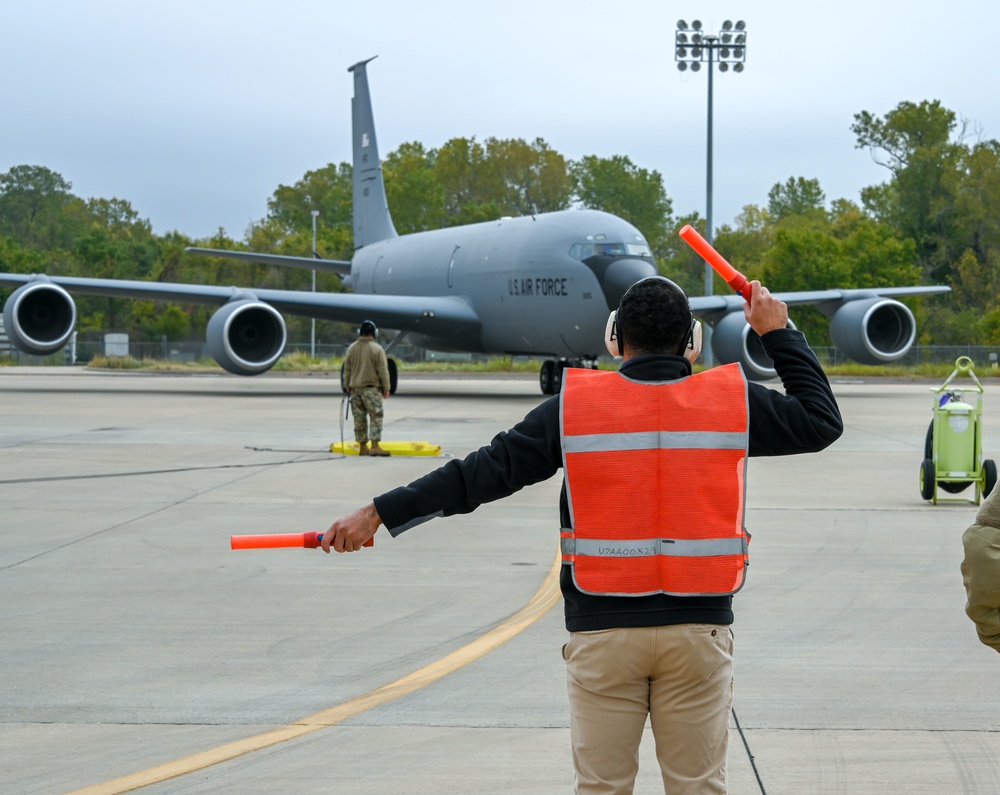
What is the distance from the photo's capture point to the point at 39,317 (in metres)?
29.3

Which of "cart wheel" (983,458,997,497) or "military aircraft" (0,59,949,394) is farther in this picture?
"military aircraft" (0,59,949,394)

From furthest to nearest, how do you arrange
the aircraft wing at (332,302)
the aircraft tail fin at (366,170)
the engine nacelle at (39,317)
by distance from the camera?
the aircraft tail fin at (366,170), the aircraft wing at (332,302), the engine nacelle at (39,317)

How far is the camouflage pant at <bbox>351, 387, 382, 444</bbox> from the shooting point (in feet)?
51.2

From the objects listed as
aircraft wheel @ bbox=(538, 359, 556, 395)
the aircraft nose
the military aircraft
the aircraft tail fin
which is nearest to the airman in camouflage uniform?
the aircraft nose

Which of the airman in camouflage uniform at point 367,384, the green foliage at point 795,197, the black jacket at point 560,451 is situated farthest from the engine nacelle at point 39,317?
the green foliage at point 795,197

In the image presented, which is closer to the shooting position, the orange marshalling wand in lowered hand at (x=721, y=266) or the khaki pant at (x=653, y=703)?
the khaki pant at (x=653, y=703)

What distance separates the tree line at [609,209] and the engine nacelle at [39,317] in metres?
22.1

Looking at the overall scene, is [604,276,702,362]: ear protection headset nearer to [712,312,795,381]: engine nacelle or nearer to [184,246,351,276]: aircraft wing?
[712,312,795,381]: engine nacelle

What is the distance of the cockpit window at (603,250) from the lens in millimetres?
25062

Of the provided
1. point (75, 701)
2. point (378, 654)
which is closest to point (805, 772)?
point (378, 654)

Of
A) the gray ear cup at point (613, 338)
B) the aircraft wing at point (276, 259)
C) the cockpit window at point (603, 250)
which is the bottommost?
the gray ear cup at point (613, 338)

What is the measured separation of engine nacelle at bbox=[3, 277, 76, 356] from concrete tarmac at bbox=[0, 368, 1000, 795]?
16.1 meters

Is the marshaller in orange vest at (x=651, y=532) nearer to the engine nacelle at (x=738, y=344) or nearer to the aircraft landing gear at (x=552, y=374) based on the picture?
the engine nacelle at (x=738, y=344)

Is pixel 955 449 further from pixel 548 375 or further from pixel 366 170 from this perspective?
pixel 366 170
